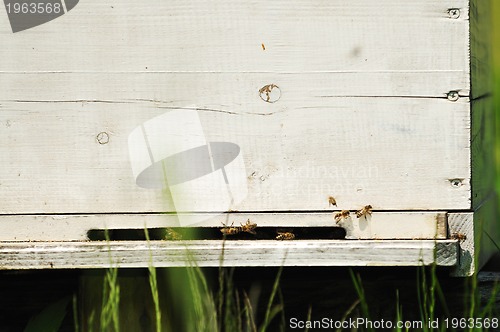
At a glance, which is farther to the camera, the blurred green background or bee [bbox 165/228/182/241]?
the blurred green background

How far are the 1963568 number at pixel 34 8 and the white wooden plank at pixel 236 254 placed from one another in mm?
596

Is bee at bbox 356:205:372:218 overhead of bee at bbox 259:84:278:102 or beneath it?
beneath

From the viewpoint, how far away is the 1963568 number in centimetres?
204

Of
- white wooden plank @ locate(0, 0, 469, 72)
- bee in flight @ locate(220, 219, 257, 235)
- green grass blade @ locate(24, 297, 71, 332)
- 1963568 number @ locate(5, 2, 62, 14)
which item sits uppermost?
1963568 number @ locate(5, 2, 62, 14)

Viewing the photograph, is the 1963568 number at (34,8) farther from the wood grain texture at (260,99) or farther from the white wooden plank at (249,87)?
the white wooden plank at (249,87)

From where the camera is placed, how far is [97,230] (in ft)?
7.06

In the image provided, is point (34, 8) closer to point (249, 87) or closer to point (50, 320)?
point (249, 87)

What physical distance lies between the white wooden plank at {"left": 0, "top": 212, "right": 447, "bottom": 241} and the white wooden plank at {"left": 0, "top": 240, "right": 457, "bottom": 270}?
0.06 m

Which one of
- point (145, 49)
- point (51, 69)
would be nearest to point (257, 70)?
point (145, 49)

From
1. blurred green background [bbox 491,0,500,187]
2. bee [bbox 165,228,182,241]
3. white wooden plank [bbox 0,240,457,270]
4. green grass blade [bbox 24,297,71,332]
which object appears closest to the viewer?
white wooden plank [bbox 0,240,457,270]

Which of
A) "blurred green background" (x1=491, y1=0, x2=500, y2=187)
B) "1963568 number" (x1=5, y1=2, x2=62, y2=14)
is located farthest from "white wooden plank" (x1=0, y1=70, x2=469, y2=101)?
"blurred green background" (x1=491, y1=0, x2=500, y2=187)

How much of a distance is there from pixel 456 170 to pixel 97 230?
3.13 ft

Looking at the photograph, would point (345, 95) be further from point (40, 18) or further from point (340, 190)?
point (40, 18)

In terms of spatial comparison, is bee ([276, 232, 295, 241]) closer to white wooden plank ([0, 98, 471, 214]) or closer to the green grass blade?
white wooden plank ([0, 98, 471, 214])
